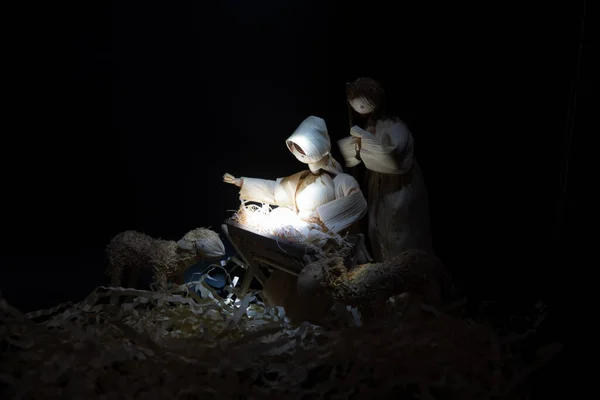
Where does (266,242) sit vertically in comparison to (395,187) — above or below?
below

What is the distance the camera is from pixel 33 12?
156cm

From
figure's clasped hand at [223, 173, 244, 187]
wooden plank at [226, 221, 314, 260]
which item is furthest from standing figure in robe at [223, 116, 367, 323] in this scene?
wooden plank at [226, 221, 314, 260]

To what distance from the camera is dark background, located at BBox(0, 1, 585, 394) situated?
4.46 ft

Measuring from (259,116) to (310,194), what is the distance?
1.17 feet

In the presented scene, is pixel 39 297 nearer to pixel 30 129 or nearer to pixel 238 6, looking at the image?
pixel 30 129

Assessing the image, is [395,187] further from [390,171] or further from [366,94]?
[366,94]

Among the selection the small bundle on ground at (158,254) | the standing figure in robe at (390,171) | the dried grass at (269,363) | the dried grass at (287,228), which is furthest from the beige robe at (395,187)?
the small bundle on ground at (158,254)

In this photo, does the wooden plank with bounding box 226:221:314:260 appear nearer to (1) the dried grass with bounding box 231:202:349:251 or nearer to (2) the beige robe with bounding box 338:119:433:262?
(1) the dried grass with bounding box 231:202:349:251

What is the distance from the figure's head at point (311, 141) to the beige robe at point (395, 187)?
0.09m

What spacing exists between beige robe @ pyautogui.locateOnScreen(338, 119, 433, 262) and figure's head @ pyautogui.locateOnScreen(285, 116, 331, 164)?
3.4 inches

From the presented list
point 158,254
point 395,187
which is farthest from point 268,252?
point 395,187

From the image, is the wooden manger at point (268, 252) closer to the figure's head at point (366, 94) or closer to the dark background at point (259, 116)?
the dark background at point (259, 116)

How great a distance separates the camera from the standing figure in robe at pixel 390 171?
159 centimetres

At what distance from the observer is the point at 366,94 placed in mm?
1626
